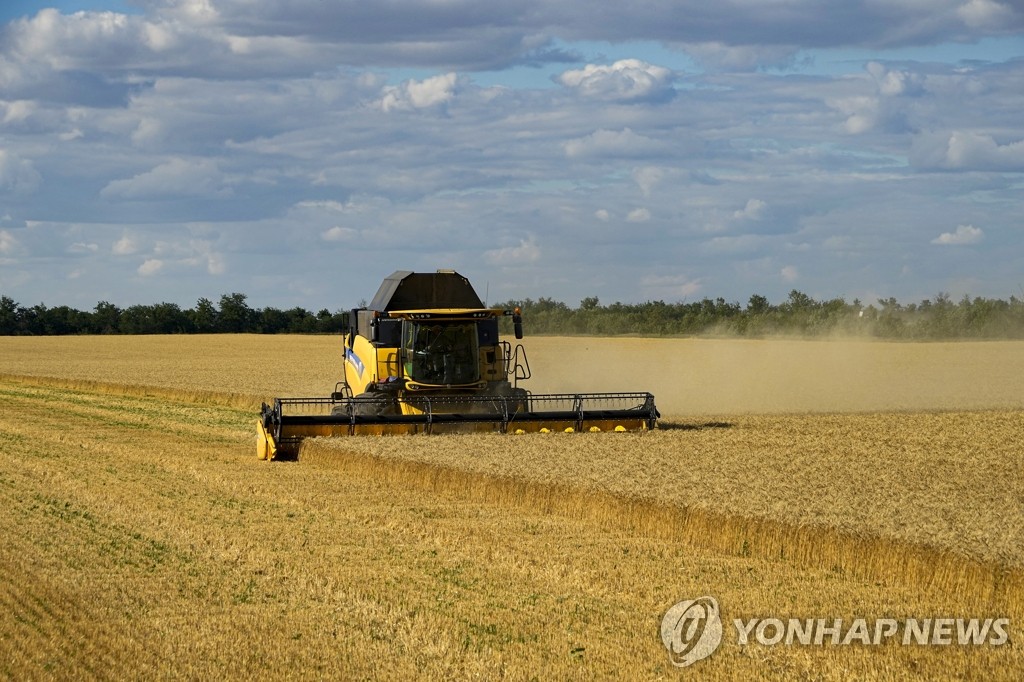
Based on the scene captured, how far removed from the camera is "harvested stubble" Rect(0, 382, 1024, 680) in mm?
7055

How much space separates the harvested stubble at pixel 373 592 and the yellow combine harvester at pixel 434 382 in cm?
378

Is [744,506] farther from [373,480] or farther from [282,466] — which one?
[282,466]

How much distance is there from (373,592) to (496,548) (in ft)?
6.04

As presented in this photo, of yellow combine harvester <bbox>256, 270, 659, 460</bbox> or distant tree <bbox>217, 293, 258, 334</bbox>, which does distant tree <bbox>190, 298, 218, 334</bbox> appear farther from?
yellow combine harvester <bbox>256, 270, 659, 460</bbox>

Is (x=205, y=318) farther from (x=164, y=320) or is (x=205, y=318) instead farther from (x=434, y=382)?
(x=434, y=382)

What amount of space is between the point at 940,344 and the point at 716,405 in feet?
99.3

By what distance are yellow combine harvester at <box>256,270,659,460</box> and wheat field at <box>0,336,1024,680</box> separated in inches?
32.5

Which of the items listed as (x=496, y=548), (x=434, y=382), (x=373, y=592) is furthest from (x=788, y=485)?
(x=434, y=382)

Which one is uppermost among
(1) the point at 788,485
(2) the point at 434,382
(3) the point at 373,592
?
(2) the point at 434,382

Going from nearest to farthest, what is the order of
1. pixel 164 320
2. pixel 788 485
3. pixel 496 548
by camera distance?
pixel 496 548 → pixel 788 485 → pixel 164 320

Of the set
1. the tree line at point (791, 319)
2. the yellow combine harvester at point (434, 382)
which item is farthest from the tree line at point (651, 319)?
the yellow combine harvester at point (434, 382)

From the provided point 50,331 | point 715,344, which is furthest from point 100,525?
point 50,331

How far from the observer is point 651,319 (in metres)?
72.2

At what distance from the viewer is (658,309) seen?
73812 mm
